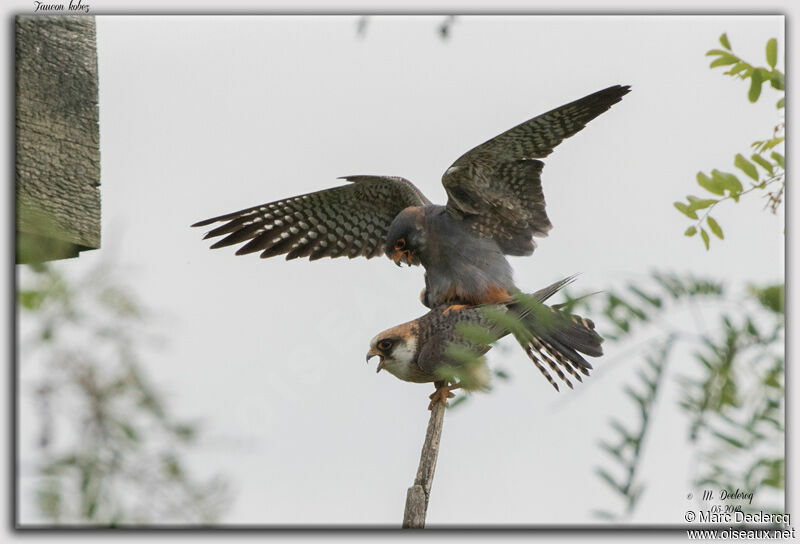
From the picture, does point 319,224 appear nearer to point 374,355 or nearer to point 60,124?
point 374,355

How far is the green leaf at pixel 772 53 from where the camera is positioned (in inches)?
51.3

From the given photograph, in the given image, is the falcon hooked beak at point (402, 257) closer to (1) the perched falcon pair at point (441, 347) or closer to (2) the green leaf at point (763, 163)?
(1) the perched falcon pair at point (441, 347)

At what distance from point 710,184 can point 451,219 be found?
5.70 ft

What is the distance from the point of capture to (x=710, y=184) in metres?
1.46

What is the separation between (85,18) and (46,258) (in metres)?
1.77

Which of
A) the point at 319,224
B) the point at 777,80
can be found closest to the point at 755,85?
the point at 777,80

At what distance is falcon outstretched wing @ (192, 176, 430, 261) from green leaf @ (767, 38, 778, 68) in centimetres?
219

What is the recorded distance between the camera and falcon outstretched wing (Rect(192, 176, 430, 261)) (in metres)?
3.51

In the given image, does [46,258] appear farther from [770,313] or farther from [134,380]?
[770,313]

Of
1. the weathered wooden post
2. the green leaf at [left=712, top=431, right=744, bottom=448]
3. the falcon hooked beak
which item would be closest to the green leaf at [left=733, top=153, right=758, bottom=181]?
the green leaf at [left=712, top=431, right=744, bottom=448]

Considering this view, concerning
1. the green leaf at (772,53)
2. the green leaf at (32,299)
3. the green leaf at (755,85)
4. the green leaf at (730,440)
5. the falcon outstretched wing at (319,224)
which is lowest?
the green leaf at (730,440)

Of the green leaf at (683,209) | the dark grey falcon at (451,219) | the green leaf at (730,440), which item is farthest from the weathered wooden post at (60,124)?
the green leaf at (730,440)

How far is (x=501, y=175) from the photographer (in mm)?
3082

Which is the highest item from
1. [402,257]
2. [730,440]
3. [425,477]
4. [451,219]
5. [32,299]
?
[451,219]
